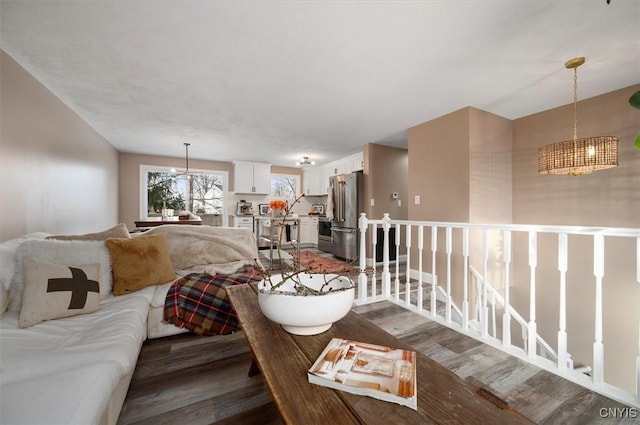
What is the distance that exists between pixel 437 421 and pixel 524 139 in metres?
4.05

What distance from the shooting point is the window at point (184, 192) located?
216 inches

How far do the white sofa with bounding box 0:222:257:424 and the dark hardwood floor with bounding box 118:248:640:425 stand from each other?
0.57 feet

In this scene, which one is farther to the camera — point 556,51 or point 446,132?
point 446,132

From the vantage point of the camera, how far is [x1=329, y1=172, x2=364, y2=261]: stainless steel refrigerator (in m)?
4.64

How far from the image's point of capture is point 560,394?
1.28 m

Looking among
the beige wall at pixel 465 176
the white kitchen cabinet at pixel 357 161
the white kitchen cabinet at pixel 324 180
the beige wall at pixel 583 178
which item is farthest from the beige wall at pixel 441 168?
the white kitchen cabinet at pixel 324 180

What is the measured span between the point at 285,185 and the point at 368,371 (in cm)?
655

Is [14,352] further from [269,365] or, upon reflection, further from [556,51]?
[556,51]

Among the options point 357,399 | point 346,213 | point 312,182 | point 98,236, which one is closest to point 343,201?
point 346,213

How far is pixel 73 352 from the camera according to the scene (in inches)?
41.9

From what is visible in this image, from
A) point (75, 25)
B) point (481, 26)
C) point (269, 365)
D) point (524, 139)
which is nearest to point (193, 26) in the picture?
point (75, 25)

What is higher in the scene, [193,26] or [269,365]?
[193,26]

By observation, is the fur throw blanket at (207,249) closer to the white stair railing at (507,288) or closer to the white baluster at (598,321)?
the white stair railing at (507,288)

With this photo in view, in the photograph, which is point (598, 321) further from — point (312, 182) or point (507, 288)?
point (312, 182)
